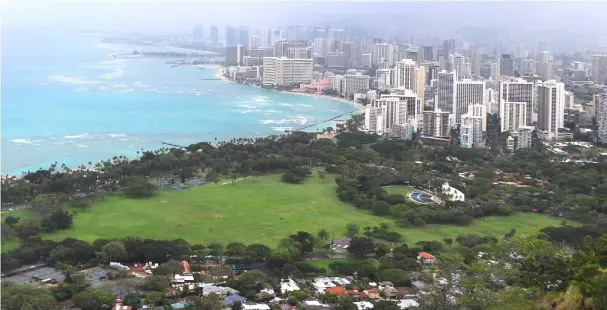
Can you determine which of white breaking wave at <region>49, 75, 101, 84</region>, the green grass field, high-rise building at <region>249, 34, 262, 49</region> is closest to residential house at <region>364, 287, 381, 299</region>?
the green grass field

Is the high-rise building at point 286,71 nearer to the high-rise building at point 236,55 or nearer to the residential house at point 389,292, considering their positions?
the high-rise building at point 236,55

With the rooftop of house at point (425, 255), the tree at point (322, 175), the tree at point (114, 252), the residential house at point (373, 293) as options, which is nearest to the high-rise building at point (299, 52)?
the tree at point (322, 175)

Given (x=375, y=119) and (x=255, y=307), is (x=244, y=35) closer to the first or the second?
(x=375, y=119)

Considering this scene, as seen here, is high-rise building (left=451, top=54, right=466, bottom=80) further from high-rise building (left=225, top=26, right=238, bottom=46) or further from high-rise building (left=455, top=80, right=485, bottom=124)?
high-rise building (left=225, top=26, right=238, bottom=46)

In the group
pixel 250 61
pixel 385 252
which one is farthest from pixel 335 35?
pixel 385 252

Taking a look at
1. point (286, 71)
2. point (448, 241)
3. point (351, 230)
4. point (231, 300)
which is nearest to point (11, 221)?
point (231, 300)

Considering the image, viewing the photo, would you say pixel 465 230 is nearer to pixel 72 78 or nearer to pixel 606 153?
pixel 606 153
